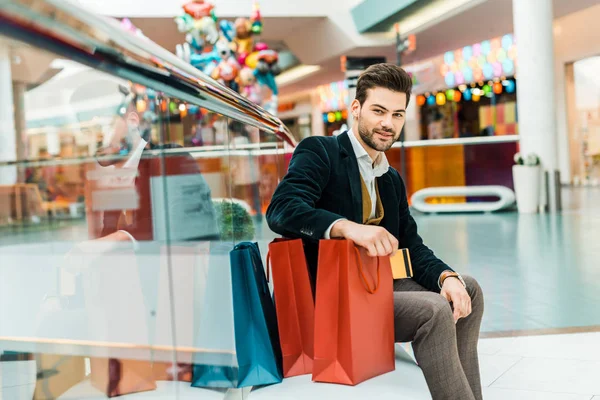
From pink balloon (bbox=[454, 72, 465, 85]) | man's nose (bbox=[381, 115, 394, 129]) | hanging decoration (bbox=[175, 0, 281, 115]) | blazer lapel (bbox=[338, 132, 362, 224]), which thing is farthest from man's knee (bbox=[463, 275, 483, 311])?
pink balloon (bbox=[454, 72, 465, 85])

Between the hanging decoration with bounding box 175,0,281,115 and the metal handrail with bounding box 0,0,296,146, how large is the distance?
10.4 metres

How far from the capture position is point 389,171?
2.15 meters

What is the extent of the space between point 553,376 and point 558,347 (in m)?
0.48

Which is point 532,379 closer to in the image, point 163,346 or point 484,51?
point 163,346

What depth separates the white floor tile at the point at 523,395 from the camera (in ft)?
8.34

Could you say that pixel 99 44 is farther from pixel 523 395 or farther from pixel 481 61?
pixel 481 61

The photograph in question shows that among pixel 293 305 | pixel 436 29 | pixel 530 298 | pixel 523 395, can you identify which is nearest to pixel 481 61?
pixel 436 29

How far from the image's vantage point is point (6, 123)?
2.31 ft

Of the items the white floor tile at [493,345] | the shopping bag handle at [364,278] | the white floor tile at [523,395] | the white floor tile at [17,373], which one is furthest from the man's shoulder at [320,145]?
the white floor tile at [493,345]

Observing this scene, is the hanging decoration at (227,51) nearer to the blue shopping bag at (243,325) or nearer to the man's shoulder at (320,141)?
the man's shoulder at (320,141)

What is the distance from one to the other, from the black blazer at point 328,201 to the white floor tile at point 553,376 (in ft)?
2.78

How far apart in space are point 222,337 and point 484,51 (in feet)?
55.2

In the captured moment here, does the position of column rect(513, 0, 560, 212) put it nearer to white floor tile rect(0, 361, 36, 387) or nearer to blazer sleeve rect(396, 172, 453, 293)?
blazer sleeve rect(396, 172, 453, 293)

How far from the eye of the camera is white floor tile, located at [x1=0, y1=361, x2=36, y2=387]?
106 cm
